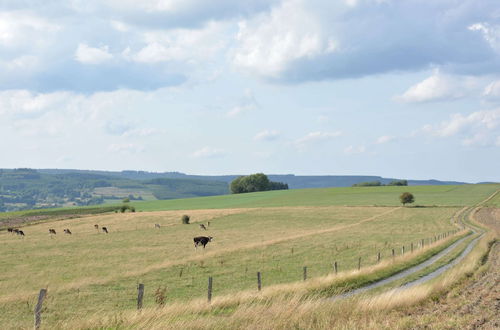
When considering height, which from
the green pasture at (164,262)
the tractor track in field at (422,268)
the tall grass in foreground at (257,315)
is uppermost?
the tall grass in foreground at (257,315)

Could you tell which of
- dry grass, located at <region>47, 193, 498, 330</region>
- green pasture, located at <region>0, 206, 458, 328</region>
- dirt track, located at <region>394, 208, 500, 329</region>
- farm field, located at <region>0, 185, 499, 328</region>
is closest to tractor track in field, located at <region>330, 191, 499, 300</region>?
dirt track, located at <region>394, 208, 500, 329</region>

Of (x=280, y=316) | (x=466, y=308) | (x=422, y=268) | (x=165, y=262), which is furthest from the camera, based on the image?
(x=165, y=262)

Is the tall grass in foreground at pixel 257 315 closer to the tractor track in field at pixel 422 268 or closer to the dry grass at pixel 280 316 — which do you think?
the dry grass at pixel 280 316

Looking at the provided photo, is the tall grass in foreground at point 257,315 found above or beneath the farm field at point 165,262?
above

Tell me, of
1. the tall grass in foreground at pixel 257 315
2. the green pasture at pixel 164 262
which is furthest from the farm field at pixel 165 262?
the tall grass in foreground at pixel 257 315

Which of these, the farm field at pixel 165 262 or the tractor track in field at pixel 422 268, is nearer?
the farm field at pixel 165 262

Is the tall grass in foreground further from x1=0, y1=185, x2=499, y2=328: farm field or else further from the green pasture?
the green pasture

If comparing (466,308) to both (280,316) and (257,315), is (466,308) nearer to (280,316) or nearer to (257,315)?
(280,316)

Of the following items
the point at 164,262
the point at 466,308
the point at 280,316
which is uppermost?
the point at 280,316

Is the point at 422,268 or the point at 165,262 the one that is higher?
the point at 422,268

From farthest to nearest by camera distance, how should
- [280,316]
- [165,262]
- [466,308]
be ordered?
[165,262] < [466,308] < [280,316]

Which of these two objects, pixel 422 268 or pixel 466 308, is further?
pixel 422 268

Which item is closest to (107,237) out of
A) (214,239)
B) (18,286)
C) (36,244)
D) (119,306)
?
(36,244)

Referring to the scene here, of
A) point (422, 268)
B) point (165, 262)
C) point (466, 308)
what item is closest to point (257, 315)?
point (466, 308)
